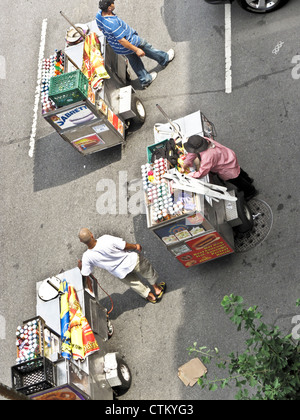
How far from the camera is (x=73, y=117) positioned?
1062 centimetres

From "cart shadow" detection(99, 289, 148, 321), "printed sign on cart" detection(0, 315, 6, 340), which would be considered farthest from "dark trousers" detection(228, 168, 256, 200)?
"printed sign on cart" detection(0, 315, 6, 340)

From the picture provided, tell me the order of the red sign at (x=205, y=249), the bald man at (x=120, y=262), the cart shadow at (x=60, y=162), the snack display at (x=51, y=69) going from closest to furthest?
the bald man at (x=120, y=262) → the red sign at (x=205, y=249) → the snack display at (x=51, y=69) → the cart shadow at (x=60, y=162)

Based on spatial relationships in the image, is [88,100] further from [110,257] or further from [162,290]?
[162,290]

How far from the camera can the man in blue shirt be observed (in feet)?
35.2

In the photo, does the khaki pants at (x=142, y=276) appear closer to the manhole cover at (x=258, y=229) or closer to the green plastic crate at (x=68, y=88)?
the manhole cover at (x=258, y=229)

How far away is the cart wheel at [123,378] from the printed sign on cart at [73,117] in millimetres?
4106

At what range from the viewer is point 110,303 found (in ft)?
33.6

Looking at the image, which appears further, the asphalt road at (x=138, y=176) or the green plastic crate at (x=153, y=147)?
the green plastic crate at (x=153, y=147)

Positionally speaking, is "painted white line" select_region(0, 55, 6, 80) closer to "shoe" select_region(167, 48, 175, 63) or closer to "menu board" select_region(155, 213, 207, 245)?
"shoe" select_region(167, 48, 175, 63)

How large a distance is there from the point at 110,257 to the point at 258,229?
2376 millimetres

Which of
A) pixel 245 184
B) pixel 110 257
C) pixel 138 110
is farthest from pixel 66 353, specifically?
pixel 138 110

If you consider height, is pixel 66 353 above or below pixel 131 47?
below

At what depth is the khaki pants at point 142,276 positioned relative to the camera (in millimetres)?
9352

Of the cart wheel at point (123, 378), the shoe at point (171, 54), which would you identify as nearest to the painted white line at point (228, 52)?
the shoe at point (171, 54)
